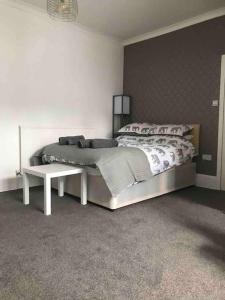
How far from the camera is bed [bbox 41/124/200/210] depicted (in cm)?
269

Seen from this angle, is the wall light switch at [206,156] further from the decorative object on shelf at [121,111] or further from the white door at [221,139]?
the decorative object on shelf at [121,111]

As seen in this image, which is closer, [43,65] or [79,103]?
[43,65]

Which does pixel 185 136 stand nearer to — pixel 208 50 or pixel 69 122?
pixel 208 50

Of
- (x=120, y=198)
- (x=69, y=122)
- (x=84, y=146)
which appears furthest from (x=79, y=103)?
(x=120, y=198)

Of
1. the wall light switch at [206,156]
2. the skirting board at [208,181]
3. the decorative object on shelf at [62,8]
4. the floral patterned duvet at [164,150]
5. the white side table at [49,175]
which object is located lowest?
the skirting board at [208,181]

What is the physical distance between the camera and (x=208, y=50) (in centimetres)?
369

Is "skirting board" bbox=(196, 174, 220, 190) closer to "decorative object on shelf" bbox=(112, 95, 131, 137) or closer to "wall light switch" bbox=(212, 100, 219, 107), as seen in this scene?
"wall light switch" bbox=(212, 100, 219, 107)

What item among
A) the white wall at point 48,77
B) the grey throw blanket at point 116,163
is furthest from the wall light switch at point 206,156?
the white wall at point 48,77

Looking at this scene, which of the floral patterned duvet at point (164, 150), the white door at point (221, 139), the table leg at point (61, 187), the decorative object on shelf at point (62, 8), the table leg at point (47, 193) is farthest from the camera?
the white door at point (221, 139)

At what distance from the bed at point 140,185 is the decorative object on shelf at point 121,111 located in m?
1.34

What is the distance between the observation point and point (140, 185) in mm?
2887

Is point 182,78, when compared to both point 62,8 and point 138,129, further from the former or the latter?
point 62,8

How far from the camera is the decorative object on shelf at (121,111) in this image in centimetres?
460

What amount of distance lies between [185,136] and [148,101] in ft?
3.58
